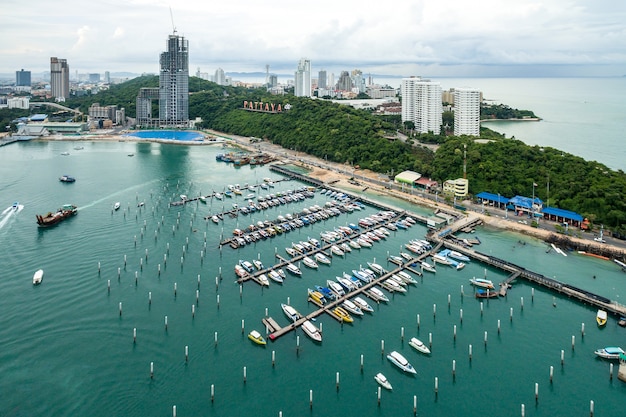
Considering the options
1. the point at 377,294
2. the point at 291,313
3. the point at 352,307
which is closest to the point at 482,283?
the point at 377,294

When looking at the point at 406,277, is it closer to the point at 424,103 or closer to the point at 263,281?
the point at 263,281

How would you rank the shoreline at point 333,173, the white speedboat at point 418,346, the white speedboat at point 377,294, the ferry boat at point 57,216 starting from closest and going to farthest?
1. the white speedboat at point 418,346
2. the white speedboat at point 377,294
3. the shoreline at point 333,173
4. the ferry boat at point 57,216

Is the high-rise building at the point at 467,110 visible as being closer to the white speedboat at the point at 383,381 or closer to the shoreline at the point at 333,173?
the shoreline at the point at 333,173

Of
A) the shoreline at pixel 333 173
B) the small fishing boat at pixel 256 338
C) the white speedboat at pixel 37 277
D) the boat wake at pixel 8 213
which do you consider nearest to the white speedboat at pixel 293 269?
the small fishing boat at pixel 256 338

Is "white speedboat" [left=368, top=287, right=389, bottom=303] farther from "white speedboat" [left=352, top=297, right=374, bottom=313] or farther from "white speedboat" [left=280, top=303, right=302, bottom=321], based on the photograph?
"white speedboat" [left=280, top=303, right=302, bottom=321]


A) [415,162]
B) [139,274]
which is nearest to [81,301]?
[139,274]

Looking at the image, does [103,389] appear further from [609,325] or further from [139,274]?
[609,325]

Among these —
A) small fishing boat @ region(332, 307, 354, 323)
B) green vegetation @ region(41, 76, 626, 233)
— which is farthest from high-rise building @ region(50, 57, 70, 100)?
small fishing boat @ region(332, 307, 354, 323)
